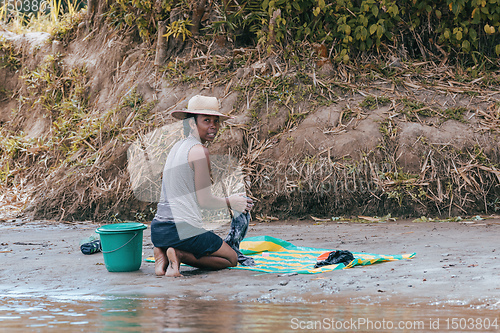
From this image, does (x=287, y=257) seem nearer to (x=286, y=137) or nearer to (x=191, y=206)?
(x=191, y=206)

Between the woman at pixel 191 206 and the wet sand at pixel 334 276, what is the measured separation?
15cm

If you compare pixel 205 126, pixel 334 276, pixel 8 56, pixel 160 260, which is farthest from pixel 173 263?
pixel 8 56

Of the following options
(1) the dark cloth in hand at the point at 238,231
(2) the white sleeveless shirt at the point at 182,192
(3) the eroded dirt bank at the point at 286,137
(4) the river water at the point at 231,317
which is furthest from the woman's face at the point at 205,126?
(3) the eroded dirt bank at the point at 286,137

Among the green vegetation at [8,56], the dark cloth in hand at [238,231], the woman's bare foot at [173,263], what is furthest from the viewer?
the green vegetation at [8,56]

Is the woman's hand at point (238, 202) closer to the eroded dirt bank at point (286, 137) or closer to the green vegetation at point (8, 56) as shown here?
the eroded dirt bank at point (286, 137)

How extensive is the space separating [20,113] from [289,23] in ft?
A: 20.7

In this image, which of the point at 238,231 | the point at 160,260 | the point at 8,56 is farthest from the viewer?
the point at 8,56

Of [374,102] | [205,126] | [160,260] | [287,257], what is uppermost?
[374,102]

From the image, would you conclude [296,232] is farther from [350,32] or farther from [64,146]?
[64,146]

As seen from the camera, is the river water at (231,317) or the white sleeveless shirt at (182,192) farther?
the white sleeveless shirt at (182,192)

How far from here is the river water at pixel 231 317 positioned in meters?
2.84

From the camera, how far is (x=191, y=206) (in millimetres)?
4484

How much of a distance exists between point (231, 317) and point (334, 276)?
1.22m

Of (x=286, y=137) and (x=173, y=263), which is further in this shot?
(x=286, y=137)
